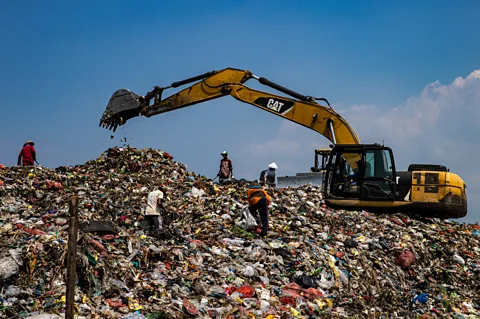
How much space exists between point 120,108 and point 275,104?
13.0 ft

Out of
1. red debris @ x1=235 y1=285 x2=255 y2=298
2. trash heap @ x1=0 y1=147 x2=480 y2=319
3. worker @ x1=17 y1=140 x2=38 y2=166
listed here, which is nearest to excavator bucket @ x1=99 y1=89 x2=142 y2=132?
trash heap @ x1=0 y1=147 x2=480 y2=319

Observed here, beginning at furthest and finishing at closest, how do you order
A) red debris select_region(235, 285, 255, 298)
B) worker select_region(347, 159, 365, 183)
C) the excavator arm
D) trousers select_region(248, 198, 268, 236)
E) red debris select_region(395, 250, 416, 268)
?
the excavator arm
red debris select_region(395, 250, 416, 268)
worker select_region(347, 159, 365, 183)
trousers select_region(248, 198, 268, 236)
red debris select_region(235, 285, 255, 298)

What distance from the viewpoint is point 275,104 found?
13148 mm

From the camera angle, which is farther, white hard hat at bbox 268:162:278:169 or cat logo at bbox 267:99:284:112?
white hard hat at bbox 268:162:278:169

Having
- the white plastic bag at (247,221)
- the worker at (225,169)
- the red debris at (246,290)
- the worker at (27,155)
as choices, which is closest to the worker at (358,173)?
the white plastic bag at (247,221)

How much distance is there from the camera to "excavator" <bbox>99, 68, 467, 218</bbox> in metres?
11.3

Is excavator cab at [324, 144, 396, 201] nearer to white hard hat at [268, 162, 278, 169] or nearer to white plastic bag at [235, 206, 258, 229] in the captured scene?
white plastic bag at [235, 206, 258, 229]

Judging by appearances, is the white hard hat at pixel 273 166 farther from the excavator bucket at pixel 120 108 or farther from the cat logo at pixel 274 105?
the excavator bucket at pixel 120 108

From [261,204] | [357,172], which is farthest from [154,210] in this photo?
[357,172]

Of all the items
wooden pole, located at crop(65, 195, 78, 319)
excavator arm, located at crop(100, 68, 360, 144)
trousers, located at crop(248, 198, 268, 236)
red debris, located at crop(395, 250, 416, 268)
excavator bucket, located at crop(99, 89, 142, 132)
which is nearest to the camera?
wooden pole, located at crop(65, 195, 78, 319)

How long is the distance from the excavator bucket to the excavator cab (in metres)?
5.51

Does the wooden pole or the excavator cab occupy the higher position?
the excavator cab

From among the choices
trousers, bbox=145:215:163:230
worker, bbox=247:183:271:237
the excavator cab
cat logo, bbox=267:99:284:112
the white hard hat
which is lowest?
trousers, bbox=145:215:163:230

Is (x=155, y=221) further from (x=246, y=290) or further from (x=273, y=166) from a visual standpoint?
(x=273, y=166)
